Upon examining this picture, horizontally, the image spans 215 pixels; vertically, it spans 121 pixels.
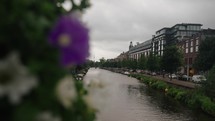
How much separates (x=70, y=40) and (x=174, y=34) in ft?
381

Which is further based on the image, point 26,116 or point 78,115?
point 78,115

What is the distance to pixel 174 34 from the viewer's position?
115 meters

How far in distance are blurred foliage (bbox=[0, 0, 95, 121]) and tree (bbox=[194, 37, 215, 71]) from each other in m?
53.0

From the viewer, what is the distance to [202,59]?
5328 centimetres

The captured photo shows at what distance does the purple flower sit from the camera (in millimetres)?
1193

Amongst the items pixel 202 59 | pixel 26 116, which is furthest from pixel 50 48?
pixel 202 59

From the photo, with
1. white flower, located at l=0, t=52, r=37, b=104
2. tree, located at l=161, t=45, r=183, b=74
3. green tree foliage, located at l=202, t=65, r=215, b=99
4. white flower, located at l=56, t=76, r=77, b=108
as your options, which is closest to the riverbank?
green tree foliage, located at l=202, t=65, r=215, b=99

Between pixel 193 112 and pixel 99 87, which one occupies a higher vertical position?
pixel 99 87

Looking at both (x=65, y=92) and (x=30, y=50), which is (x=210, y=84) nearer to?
(x=65, y=92)

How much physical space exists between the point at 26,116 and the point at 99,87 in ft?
2.06

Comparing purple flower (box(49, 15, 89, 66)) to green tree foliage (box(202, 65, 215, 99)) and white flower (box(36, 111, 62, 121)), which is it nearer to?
white flower (box(36, 111, 62, 121))

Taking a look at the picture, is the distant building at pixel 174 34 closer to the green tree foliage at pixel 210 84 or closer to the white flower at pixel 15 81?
the green tree foliage at pixel 210 84

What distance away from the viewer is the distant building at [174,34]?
110 meters

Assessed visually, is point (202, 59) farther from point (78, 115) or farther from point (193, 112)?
point (78, 115)
